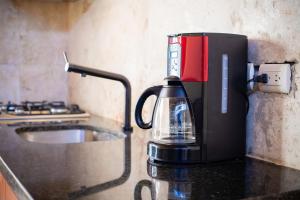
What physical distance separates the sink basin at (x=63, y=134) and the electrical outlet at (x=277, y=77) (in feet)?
2.68

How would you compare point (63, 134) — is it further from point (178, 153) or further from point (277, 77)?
point (277, 77)

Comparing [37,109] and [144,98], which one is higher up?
[144,98]

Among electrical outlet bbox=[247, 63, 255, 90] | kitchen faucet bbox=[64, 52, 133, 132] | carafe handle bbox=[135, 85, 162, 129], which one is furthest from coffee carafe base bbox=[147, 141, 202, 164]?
kitchen faucet bbox=[64, 52, 133, 132]

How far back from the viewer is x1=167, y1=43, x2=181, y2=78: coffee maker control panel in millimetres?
966

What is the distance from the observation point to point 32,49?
2.60 m

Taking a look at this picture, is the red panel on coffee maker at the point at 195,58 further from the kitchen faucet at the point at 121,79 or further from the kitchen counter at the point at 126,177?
the kitchen faucet at the point at 121,79

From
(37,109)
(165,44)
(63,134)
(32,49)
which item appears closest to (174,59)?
(165,44)

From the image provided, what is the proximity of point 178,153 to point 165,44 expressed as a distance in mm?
677

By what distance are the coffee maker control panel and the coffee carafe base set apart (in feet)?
0.62

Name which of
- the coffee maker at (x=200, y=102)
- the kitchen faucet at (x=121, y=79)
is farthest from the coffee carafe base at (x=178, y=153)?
the kitchen faucet at (x=121, y=79)

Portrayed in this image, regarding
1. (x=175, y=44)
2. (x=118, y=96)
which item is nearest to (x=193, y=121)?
(x=175, y=44)

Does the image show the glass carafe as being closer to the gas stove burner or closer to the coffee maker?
the coffee maker

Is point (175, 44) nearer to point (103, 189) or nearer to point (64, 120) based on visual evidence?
point (103, 189)

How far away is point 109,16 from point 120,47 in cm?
23
